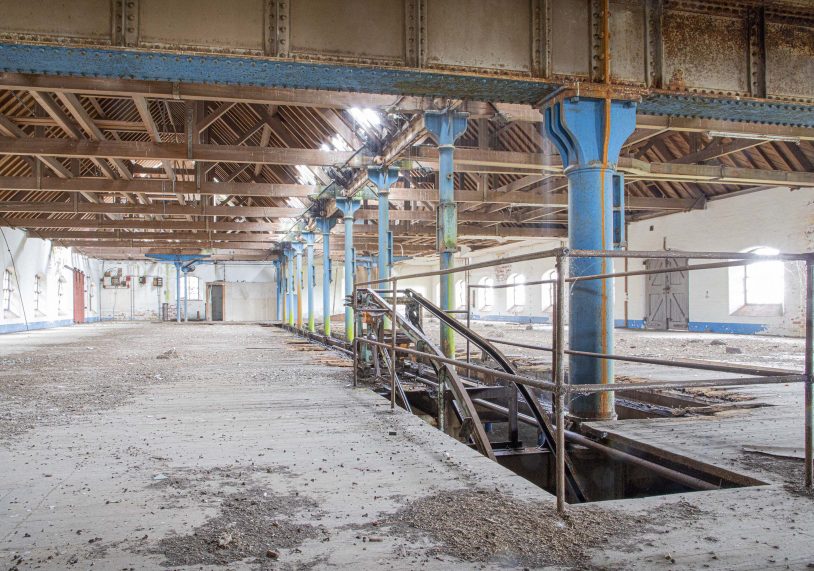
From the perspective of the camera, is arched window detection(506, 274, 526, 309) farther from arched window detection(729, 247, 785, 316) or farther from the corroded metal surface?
the corroded metal surface

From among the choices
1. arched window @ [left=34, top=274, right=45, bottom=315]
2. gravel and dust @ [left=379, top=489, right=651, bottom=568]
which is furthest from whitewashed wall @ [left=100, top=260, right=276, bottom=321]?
gravel and dust @ [left=379, top=489, right=651, bottom=568]

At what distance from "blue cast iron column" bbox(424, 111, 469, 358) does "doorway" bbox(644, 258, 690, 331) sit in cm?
1396

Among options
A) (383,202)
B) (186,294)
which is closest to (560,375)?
(383,202)

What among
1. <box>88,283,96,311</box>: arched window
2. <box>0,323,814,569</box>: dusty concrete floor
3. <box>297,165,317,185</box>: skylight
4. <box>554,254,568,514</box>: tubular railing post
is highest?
<box>297,165,317,185</box>: skylight

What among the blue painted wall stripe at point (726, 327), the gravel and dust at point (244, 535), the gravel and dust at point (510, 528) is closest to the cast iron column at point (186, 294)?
the blue painted wall stripe at point (726, 327)

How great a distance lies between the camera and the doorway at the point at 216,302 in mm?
39156

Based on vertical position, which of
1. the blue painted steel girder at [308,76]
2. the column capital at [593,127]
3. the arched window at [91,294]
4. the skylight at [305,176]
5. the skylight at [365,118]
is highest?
the skylight at [305,176]

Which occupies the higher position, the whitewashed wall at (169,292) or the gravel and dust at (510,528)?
the whitewashed wall at (169,292)

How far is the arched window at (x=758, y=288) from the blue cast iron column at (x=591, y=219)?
46.1ft

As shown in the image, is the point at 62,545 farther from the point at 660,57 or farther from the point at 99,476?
the point at 660,57

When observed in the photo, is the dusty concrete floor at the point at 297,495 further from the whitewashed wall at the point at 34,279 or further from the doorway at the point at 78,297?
the doorway at the point at 78,297

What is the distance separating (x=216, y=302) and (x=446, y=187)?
32.3m

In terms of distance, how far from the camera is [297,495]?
3.55m

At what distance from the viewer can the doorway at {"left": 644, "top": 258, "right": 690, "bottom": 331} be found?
71.3ft
